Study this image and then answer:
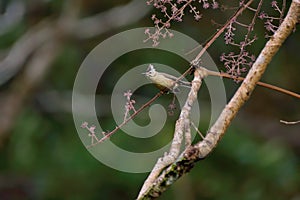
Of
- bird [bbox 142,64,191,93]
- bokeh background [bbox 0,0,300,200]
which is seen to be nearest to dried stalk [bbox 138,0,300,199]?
bird [bbox 142,64,191,93]

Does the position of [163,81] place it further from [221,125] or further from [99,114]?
[99,114]

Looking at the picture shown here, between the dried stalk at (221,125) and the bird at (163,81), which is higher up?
the bird at (163,81)

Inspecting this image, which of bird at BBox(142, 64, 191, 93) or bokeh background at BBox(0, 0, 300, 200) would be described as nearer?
bird at BBox(142, 64, 191, 93)

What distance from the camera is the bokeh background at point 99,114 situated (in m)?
3.38

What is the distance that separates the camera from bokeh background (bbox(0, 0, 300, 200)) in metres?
3.38

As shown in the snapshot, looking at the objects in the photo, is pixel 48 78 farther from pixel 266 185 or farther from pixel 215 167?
pixel 266 185

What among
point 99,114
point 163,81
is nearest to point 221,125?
point 163,81

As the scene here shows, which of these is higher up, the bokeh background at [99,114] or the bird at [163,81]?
the bird at [163,81]

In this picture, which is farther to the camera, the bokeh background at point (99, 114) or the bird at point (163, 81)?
the bokeh background at point (99, 114)

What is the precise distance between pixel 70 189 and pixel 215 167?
75 centimetres

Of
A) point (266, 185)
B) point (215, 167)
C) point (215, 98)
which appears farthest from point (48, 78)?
point (215, 98)

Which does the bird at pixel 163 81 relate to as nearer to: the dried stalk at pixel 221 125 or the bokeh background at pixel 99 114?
the dried stalk at pixel 221 125

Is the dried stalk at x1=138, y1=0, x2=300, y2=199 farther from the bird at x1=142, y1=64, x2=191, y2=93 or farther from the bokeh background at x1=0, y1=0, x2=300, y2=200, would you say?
the bokeh background at x1=0, y1=0, x2=300, y2=200

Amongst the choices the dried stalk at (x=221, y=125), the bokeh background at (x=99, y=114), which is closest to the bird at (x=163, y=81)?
the dried stalk at (x=221, y=125)
